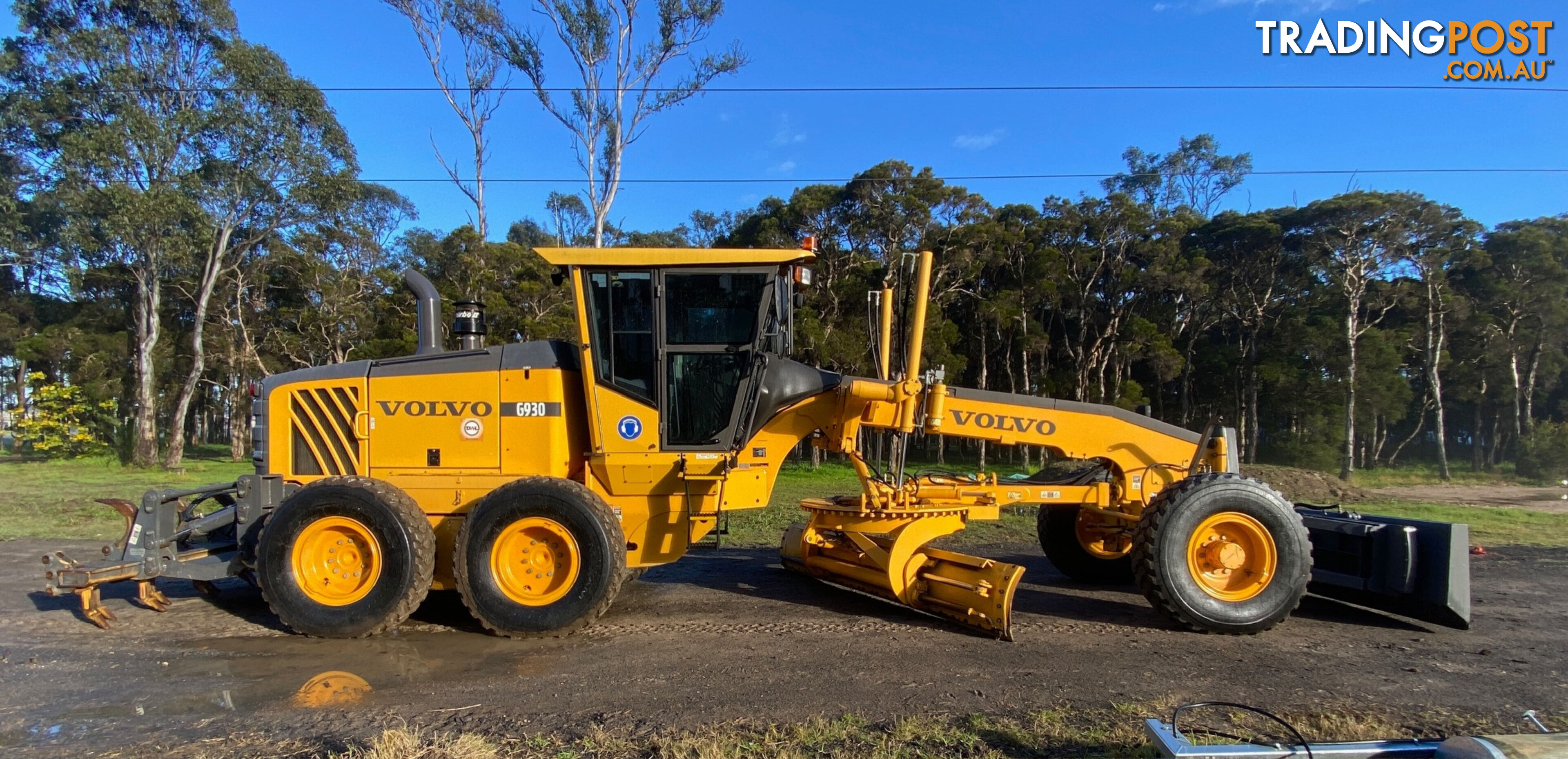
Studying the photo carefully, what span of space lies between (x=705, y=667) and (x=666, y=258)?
2921 mm

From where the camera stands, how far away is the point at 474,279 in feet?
81.5

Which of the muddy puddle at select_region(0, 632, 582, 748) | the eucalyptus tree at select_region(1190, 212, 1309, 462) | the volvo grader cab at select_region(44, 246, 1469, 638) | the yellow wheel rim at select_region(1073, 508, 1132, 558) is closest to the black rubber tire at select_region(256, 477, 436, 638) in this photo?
the volvo grader cab at select_region(44, 246, 1469, 638)

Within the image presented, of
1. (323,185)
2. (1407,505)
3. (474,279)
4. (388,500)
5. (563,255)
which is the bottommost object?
(1407,505)

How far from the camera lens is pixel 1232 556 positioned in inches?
238

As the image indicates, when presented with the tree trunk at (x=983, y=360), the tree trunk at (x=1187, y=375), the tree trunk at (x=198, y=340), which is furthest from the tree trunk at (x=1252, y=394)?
the tree trunk at (x=198, y=340)

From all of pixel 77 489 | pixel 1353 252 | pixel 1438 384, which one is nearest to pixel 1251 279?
pixel 1353 252

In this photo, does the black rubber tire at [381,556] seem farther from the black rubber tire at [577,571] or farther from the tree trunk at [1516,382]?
the tree trunk at [1516,382]

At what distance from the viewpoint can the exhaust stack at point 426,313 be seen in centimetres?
695

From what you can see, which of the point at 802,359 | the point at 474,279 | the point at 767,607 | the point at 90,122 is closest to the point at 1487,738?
the point at 767,607

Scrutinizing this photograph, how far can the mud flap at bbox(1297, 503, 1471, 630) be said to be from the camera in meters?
5.89

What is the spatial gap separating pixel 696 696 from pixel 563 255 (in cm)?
333

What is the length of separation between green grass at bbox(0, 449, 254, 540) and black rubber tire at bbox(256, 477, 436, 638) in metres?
3.38

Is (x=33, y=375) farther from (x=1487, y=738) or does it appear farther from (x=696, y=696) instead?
(x=1487, y=738)

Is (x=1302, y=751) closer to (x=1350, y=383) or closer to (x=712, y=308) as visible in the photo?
(x=712, y=308)
